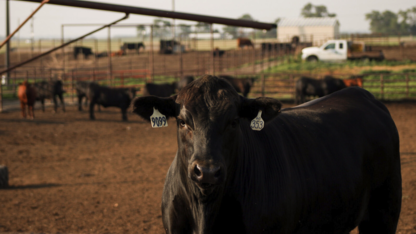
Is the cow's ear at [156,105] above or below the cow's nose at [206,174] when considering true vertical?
above

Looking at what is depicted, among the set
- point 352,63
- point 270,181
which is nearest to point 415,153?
point 270,181

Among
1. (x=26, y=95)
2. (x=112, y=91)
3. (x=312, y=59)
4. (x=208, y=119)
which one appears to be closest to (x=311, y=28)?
(x=312, y=59)

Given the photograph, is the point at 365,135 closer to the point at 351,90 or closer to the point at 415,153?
the point at 351,90

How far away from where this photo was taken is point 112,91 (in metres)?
15.5

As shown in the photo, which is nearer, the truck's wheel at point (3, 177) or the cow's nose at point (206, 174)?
the cow's nose at point (206, 174)

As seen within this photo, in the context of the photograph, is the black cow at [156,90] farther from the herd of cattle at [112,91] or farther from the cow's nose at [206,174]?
the cow's nose at [206,174]

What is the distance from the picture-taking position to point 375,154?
349cm

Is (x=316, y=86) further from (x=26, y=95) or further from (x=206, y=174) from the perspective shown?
(x=206, y=174)

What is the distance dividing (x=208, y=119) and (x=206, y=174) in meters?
0.38

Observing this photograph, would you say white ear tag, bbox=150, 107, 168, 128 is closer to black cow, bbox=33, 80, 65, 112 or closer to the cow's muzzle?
the cow's muzzle

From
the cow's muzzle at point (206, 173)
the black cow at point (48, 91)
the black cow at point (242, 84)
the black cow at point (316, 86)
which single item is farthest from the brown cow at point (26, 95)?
the cow's muzzle at point (206, 173)

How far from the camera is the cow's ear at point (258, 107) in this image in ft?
8.57

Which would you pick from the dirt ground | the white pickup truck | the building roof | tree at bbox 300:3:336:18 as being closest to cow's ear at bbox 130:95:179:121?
the dirt ground

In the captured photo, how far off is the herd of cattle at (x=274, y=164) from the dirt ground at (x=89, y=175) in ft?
5.75
